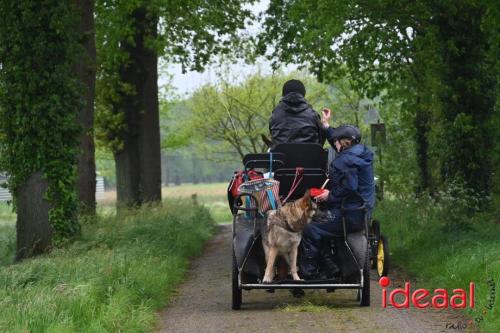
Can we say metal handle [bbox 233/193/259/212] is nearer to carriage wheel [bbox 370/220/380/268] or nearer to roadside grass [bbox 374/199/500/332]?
roadside grass [bbox 374/199/500/332]

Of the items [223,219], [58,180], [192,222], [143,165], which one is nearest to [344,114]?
[223,219]

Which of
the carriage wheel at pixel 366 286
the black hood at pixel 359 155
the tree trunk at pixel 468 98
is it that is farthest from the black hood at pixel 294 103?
the tree trunk at pixel 468 98

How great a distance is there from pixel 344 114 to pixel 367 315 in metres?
35.0

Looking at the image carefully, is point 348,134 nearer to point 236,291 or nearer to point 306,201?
point 306,201

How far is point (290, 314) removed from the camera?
11367mm

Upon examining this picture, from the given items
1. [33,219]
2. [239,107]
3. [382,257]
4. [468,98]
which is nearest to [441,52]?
[468,98]

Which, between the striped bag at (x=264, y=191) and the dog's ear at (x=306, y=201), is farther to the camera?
the striped bag at (x=264, y=191)

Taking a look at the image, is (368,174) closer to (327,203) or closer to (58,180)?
(327,203)

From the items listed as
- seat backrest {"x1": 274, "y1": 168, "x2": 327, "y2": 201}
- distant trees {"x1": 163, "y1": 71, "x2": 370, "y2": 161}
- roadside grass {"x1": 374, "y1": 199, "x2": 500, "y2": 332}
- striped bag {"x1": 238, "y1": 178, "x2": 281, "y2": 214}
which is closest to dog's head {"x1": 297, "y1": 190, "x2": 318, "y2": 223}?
striped bag {"x1": 238, "y1": 178, "x2": 281, "y2": 214}

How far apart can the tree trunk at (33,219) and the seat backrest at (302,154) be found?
7.45 metres

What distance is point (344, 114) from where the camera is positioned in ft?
151

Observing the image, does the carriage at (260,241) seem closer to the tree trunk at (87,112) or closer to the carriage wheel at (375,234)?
the carriage wheel at (375,234)

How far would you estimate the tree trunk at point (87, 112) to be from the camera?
21.9 m

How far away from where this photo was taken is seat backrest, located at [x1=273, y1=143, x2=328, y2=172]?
1216 centimetres
